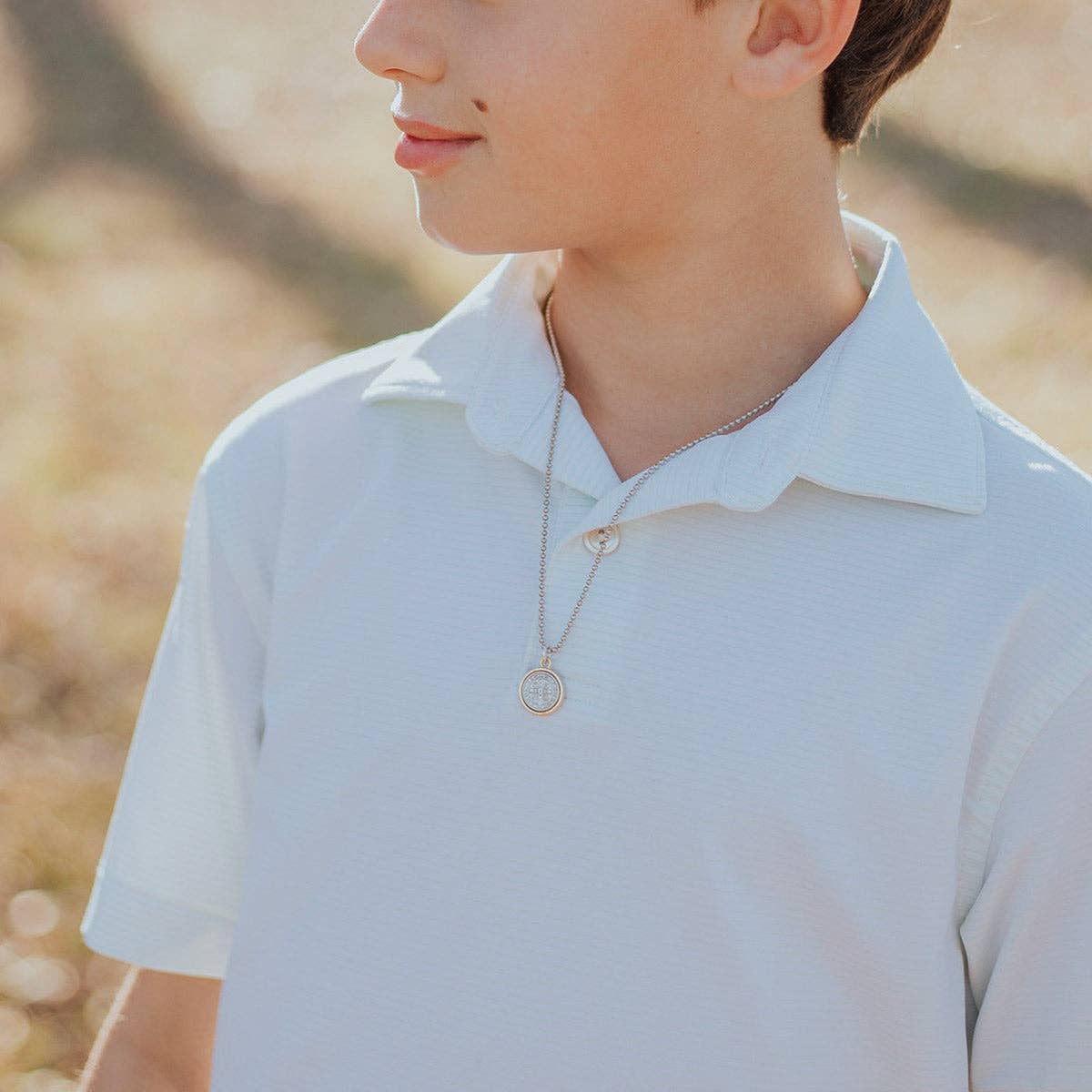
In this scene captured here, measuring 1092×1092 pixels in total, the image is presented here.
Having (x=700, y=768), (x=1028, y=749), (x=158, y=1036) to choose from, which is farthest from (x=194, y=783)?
(x=1028, y=749)

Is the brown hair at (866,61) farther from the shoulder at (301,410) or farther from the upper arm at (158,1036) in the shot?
the upper arm at (158,1036)

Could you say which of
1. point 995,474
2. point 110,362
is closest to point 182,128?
point 110,362

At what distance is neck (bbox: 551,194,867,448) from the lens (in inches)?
59.9

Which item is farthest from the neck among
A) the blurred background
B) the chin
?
the blurred background

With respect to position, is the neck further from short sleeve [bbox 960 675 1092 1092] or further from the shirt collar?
short sleeve [bbox 960 675 1092 1092]

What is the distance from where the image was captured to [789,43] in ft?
4.90

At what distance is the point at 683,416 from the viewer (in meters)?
1.52

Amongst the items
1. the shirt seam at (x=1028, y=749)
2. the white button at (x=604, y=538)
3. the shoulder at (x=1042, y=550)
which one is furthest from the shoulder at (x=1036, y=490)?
the white button at (x=604, y=538)

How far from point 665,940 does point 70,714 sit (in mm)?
2582

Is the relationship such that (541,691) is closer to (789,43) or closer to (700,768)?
(700,768)

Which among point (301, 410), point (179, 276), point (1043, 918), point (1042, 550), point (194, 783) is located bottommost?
point (179, 276)

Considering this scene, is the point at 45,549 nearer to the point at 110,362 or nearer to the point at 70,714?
the point at 70,714

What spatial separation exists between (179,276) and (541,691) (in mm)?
4561

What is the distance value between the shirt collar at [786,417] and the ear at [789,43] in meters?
0.22
